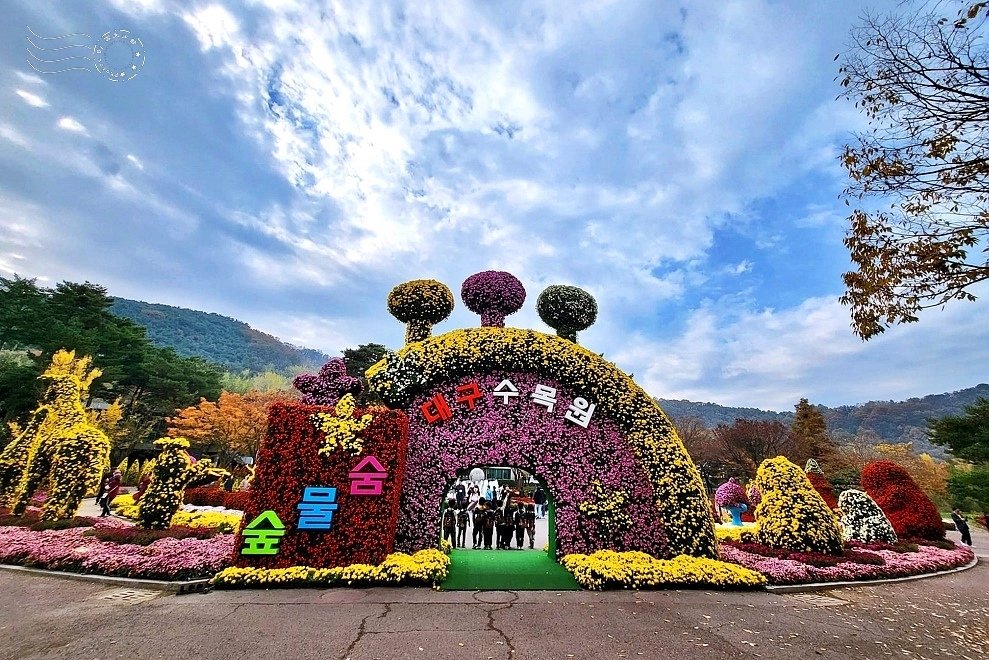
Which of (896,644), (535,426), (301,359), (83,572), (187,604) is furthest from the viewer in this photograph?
(301,359)

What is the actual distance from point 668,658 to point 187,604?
6224 mm

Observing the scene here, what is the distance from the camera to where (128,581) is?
7145 millimetres

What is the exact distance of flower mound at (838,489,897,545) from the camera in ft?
38.1

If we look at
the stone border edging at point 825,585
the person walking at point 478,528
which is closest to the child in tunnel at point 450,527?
the person walking at point 478,528

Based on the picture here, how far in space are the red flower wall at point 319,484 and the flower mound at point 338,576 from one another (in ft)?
0.51

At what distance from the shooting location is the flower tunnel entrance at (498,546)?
761 centimetres

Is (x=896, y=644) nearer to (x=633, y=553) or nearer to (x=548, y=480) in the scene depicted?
(x=633, y=553)

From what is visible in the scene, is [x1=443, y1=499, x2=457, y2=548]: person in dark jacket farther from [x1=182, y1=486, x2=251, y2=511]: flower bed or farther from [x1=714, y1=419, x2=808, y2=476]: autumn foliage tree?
[x1=714, y1=419, x2=808, y2=476]: autumn foliage tree

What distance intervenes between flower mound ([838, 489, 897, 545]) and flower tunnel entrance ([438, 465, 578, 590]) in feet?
27.1

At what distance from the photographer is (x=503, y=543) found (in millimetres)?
11234

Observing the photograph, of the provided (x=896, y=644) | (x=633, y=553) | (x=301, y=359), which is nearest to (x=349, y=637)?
(x=633, y=553)

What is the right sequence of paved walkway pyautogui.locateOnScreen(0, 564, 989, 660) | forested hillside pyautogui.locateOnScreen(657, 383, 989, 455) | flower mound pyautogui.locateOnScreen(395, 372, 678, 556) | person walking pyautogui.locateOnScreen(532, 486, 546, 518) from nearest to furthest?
paved walkway pyautogui.locateOnScreen(0, 564, 989, 660) → flower mound pyautogui.locateOnScreen(395, 372, 678, 556) → person walking pyautogui.locateOnScreen(532, 486, 546, 518) → forested hillside pyautogui.locateOnScreen(657, 383, 989, 455)

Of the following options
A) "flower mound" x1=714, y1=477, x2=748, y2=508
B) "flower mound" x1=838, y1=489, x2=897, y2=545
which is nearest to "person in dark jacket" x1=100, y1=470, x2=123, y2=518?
"flower mound" x1=714, y1=477, x2=748, y2=508

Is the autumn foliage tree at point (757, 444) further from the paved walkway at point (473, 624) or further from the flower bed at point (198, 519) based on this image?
the flower bed at point (198, 519)
